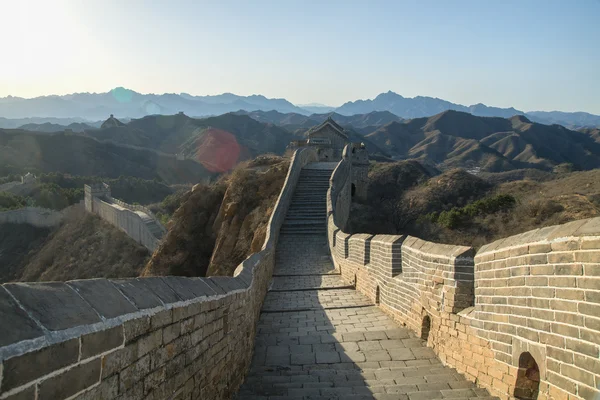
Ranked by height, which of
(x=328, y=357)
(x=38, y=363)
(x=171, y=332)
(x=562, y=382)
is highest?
(x=38, y=363)

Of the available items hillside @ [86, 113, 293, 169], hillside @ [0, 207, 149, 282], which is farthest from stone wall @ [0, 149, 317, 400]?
hillside @ [86, 113, 293, 169]

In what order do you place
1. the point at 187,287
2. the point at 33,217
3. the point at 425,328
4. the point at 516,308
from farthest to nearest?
the point at 33,217
the point at 425,328
the point at 516,308
the point at 187,287

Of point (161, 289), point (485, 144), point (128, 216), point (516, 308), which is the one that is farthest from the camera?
point (485, 144)

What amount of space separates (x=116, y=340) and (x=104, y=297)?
0.77 ft

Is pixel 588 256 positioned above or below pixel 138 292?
above

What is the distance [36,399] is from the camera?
1788 millimetres

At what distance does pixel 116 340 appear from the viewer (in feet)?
7.62

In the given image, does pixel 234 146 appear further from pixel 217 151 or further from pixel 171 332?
pixel 171 332

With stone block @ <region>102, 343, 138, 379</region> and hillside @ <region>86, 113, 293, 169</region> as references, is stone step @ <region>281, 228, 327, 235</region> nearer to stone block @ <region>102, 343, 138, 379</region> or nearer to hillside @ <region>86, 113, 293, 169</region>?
stone block @ <region>102, 343, 138, 379</region>

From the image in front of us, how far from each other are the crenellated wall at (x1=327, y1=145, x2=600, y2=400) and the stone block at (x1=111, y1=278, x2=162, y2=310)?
2704mm

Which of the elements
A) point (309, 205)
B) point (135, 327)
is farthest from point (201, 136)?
point (135, 327)

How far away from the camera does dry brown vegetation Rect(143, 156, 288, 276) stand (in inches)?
629

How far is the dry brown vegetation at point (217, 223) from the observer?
15969mm

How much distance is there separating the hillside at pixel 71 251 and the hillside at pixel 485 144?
66.4m
